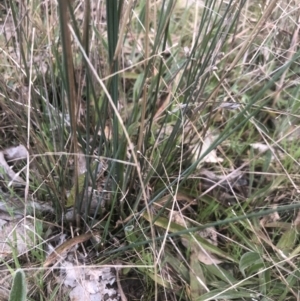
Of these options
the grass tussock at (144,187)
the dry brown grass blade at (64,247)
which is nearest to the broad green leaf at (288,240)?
the grass tussock at (144,187)

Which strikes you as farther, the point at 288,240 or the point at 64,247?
the point at 288,240

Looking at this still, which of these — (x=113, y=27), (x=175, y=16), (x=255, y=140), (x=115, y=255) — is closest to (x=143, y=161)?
(x=115, y=255)

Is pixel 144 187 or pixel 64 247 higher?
pixel 144 187

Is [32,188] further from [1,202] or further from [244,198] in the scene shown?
[244,198]

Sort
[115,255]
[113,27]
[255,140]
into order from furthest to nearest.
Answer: [255,140] → [115,255] → [113,27]

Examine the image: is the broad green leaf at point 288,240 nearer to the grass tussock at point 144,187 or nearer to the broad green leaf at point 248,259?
the grass tussock at point 144,187

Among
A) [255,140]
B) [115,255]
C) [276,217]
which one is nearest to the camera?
[115,255]

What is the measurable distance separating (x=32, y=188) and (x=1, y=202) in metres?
0.07

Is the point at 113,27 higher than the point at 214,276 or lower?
higher

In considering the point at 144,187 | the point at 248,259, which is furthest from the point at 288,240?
the point at 144,187

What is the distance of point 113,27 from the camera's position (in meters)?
0.66


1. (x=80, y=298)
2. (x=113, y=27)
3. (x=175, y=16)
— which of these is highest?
(x=113, y=27)

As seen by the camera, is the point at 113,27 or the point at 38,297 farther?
the point at 38,297

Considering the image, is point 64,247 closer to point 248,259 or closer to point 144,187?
point 144,187
